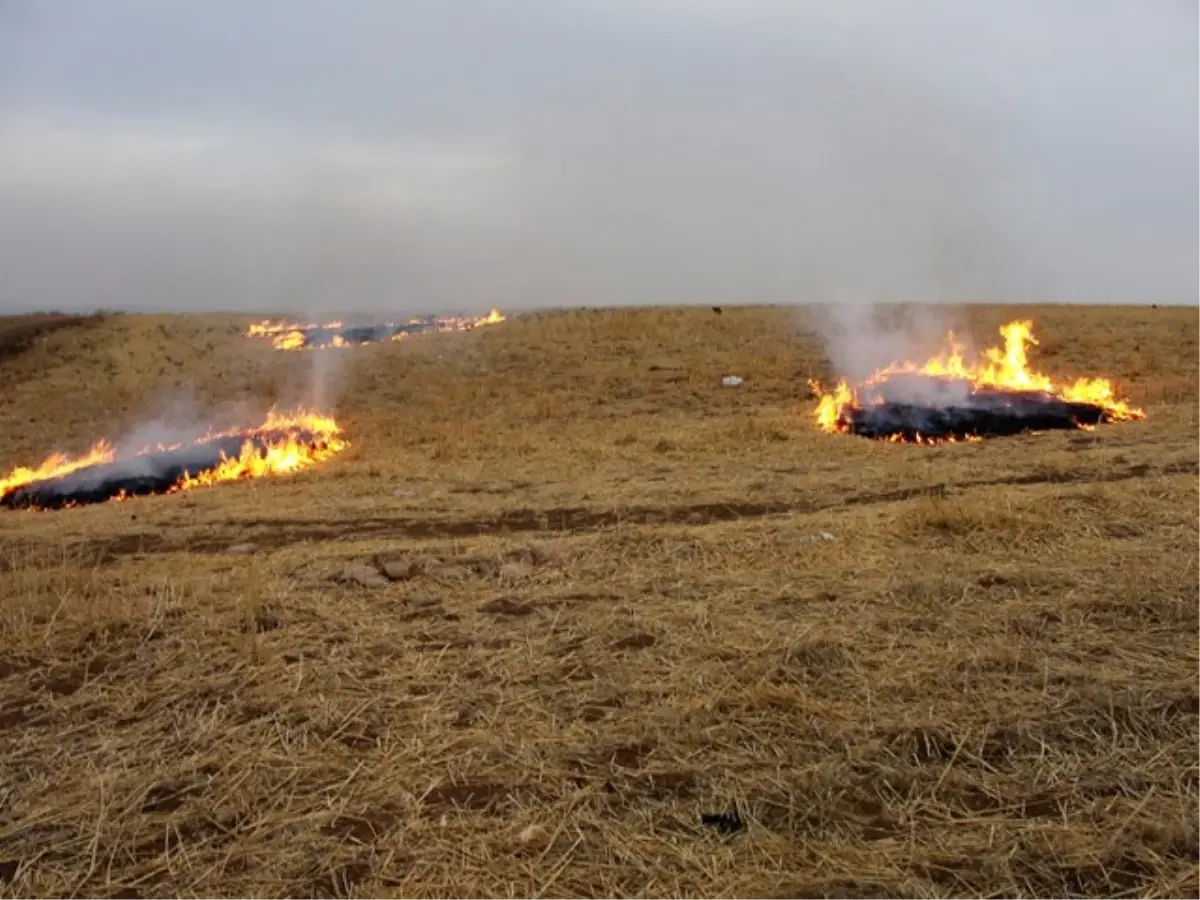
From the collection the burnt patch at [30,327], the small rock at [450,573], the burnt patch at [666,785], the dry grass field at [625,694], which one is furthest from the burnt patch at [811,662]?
the burnt patch at [30,327]

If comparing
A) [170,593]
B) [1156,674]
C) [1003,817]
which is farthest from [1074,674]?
[170,593]

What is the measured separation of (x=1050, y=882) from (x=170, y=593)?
4.76 m

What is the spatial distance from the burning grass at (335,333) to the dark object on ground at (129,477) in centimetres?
1052

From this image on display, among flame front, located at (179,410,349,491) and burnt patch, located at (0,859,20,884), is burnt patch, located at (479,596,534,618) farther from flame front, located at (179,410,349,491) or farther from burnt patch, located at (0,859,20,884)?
flame front, located at (179,410,349,491)

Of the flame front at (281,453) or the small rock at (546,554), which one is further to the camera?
the flame front at (281,453)

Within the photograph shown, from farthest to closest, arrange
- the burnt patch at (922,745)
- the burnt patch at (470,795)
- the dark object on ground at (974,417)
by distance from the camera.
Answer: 1. the dark object on ground at (974,417)
2. the burnt patch at (922,745)
3. the burnt patch at (470,795)

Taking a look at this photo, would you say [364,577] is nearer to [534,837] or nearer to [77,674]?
[77,674]

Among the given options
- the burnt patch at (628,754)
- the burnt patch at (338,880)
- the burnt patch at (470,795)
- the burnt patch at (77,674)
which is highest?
the burnt patch at (77,674)

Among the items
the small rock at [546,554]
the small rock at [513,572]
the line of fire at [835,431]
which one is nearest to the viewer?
the small rock at [513,572]

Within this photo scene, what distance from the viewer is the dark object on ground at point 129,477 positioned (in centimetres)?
1070

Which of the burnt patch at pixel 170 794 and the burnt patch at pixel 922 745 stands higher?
the burnt patch at pixel 922 745

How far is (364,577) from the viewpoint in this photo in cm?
554

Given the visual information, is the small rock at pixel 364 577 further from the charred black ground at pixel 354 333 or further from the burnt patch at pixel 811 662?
the charred black ground at pixel 354 333

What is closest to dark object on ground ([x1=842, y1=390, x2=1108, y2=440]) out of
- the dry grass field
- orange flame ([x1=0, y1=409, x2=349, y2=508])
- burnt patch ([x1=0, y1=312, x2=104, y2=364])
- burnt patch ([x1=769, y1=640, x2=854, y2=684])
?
the dry grass field
